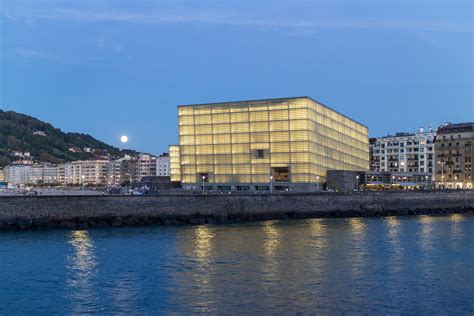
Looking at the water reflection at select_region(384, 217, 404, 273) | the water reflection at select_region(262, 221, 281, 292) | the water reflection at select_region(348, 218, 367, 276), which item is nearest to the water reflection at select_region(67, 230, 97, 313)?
the water reflection at select_region(262, 221, 281, 292)

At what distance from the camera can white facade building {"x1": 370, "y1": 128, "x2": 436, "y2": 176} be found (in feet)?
497

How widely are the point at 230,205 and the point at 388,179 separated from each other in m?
67.4

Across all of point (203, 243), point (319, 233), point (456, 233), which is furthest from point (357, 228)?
point (203, 243)

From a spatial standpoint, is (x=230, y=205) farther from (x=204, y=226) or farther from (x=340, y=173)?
(x=340, y=173)

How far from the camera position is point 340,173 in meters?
98.7

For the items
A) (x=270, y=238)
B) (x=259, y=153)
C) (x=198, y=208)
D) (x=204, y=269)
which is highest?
(x=259, y=153)

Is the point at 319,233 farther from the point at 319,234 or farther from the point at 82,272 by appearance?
the point at 82,272

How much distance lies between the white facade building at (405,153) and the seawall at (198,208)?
73.8 meters

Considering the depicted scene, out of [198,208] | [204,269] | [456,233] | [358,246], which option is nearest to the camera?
[204,269]

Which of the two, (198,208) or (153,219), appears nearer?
(153,219)

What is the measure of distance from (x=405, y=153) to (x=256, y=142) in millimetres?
68258

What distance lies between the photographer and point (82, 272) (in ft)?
103

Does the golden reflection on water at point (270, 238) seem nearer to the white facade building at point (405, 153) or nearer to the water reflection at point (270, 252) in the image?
the water reflection at point (270, 252)

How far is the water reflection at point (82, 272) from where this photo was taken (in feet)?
82.6
